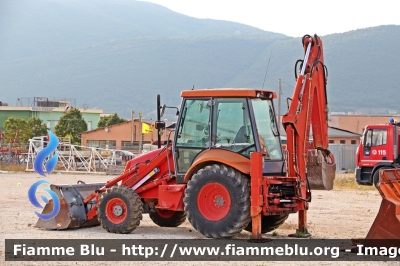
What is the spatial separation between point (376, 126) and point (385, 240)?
772 inches

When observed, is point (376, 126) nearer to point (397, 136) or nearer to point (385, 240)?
point (397, 136)

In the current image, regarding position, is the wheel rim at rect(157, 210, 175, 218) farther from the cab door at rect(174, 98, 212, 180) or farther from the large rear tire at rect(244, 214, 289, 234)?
the large rear tire at rect(244, 214, 289, 234)

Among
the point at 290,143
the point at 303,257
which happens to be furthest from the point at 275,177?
the point at 303,257

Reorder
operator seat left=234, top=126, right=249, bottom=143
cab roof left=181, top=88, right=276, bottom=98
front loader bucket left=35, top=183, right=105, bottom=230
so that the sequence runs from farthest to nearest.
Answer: front loader bucket left=35, top=183, right=105, bottom=230, cab roof left=181, top=88, right=276, bottom=98, operator seat left=234, top=126, right=249, bottom=143

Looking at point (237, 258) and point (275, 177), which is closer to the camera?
point (237, 258)

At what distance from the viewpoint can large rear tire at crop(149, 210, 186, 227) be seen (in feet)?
53.8

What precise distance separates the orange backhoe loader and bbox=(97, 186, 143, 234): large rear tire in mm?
19

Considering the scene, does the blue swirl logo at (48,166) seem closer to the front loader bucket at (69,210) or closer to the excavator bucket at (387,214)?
the front loader bucket at (69,210)

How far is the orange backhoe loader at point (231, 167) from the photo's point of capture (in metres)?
13.9

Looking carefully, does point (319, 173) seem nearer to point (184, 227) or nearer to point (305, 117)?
point (305, 117)

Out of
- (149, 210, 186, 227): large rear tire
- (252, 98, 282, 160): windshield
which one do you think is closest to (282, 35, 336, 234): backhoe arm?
(252, 98, 282, 160): windshield

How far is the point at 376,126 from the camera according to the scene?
31500 mm

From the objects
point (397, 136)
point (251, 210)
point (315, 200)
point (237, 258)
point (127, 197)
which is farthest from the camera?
point (397, 136)

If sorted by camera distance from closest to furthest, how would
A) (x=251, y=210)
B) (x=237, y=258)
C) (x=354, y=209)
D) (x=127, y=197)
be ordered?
1. (x=237, y=258)
2. (x=251, y=210)
3. (x=127, y=197)
4. (x=354, y=209)
